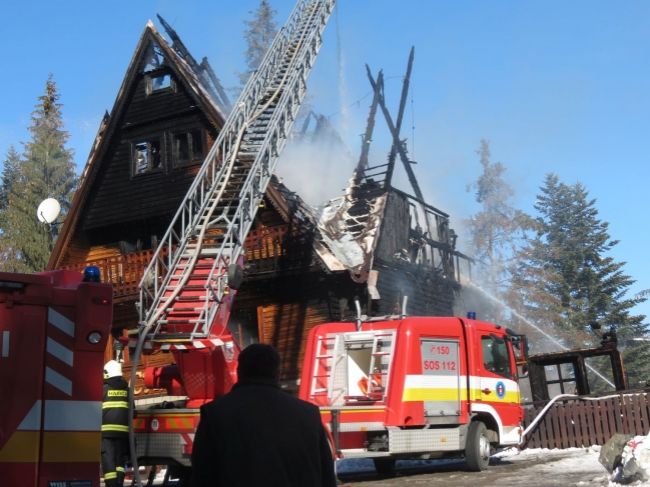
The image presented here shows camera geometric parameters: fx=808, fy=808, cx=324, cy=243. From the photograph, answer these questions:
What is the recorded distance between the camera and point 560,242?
47812 mm

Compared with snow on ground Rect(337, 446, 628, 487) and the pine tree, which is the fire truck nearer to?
snow on ground Rect(337, 446, 628, 487)

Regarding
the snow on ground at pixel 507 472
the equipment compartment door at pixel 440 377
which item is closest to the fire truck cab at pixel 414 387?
the equipment compartment door at pixel 440 377

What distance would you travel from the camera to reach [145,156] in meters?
22.5

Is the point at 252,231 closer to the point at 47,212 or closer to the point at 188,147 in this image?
the point at 188,147

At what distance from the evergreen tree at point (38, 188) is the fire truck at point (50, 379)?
37.1 metres

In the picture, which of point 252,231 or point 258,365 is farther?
point 252,231

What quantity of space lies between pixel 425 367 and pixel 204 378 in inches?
115

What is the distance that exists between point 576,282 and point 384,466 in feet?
110

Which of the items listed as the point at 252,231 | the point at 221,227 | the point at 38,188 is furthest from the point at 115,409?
the point at 38,188

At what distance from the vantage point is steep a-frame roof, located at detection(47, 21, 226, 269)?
21.5 metres

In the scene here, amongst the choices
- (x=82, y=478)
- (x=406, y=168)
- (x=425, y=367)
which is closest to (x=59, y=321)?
(x=82, y=478)

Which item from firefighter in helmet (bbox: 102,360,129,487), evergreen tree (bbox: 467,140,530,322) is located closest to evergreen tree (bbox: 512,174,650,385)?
evergreen tree (bbox: 467,140,530,322)

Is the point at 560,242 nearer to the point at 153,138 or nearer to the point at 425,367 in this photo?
the point at 153,138

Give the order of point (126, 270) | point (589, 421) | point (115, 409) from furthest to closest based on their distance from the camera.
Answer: point (126, 270) → point (589, 421) → point (115, 409)
